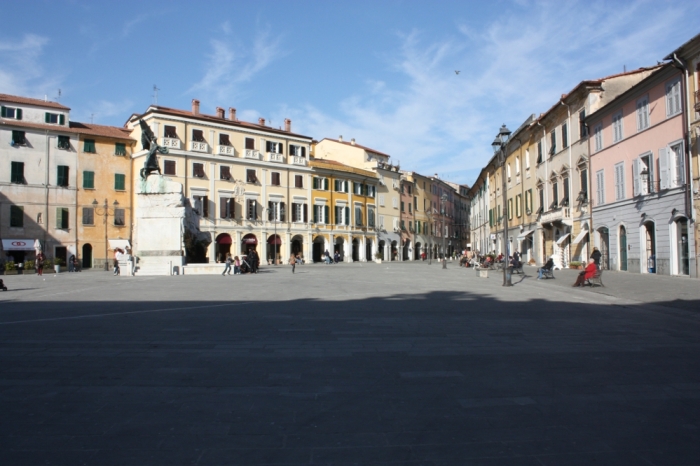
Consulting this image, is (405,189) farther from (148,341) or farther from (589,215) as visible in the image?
(148,341)

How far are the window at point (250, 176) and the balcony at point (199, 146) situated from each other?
4.95 metres

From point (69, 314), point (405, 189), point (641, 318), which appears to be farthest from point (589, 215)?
point (405, 189)

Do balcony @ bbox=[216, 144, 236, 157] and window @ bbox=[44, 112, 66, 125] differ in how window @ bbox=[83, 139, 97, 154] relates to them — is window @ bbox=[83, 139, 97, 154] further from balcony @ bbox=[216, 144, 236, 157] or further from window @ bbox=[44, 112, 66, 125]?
balcony @ bbox=[216, 144, 236, 157]

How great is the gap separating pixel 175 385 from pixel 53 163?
4944 centimetres

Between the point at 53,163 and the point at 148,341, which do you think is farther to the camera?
the point at 53,163

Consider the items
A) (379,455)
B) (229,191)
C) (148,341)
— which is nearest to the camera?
(379,455)

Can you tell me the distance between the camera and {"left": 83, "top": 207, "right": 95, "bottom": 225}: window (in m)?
49.9

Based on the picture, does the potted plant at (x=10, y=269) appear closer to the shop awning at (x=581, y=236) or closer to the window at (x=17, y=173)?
the window at (x=17, y=173)

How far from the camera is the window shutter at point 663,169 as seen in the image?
81.8 feet

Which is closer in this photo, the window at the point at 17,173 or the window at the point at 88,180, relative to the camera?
the window at the point at 17,173

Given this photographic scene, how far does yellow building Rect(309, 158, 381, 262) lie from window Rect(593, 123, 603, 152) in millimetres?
36526

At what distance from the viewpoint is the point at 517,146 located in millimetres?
47156

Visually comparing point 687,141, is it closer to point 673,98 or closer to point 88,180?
point 673,98

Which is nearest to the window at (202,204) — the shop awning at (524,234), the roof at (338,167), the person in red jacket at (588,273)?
the roof at (338,167)
